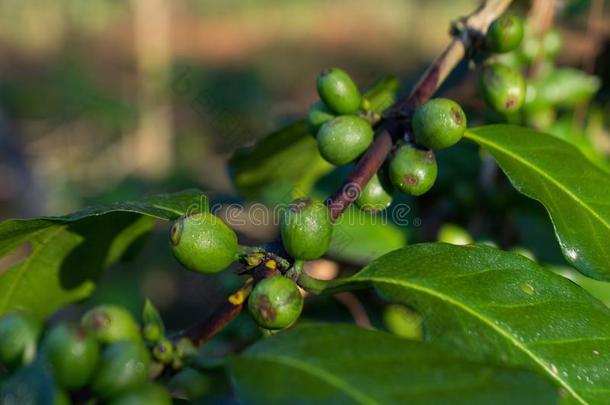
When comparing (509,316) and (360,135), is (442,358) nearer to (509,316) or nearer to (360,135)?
(509,316)

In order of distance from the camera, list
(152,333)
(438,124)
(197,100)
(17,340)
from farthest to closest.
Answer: (197,100), (438,124), (152,333), (17,340)

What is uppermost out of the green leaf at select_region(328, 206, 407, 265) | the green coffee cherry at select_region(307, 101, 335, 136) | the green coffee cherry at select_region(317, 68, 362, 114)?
the green coffee cherry at select_region(317, 68, 362, 114)

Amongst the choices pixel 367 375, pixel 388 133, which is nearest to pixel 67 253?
pixel 388 133

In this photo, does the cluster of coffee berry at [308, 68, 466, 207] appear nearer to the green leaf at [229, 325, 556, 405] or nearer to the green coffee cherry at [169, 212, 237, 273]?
the green coffee cherry at [169, 212, 237, 273]

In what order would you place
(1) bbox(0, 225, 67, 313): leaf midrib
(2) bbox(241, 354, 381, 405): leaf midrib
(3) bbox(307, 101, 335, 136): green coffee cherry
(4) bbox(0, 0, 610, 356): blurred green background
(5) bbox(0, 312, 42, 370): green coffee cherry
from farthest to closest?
(4) bbox(0, 0, 610, 356): blurred green background < (3) bbox(307, 101, 335, 136): green coffee cherry < (1) bbox(0, 225, 67, 313): leaf midrib < (5) bbox(0, 312, 42, 370): green coffee cherry < (2) bbox(241, 354, 381, 405): leaf midrib

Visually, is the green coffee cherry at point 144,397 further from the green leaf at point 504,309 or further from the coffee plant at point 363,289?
the green leaf at point 504,309

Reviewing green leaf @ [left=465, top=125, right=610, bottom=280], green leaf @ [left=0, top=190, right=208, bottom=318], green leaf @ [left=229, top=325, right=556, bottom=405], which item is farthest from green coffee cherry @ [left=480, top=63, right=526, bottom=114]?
green leaf @ [left=229, top=325, right=556, bottom=405]

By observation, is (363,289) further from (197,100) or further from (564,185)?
(197,100)

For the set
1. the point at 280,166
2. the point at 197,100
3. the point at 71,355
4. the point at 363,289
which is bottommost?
the point at 197,100
